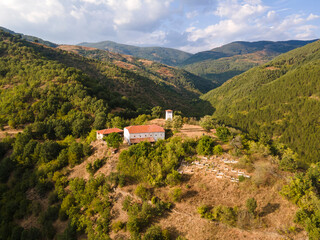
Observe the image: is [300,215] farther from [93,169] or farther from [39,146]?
[39,146]

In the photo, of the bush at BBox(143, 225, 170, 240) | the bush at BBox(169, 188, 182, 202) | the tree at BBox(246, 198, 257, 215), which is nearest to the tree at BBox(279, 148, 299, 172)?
the tree at BBox(246, 198, 257, 215)

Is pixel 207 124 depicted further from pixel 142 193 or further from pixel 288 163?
pixel 142 193

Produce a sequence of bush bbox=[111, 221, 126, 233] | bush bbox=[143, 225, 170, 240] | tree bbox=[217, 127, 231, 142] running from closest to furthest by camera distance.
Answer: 1. bush bbox=[143, 225, 170, 240]
2. bush bbox=[111, 221, 126, 233]
3. tree bbox=[217, 127, 231, 142]

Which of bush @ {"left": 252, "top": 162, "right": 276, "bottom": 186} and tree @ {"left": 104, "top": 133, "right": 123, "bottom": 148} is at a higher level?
tree @ {"left": 104, "top": 133, "right": 123, "bottom": 148}

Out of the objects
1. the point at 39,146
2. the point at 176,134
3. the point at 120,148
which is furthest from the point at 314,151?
the point at 39,146

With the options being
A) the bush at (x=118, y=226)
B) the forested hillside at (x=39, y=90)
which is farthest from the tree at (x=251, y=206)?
the forested hillside at (x=39, y=90)

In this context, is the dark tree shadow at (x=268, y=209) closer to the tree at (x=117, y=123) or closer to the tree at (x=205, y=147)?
the tree at (x=205, y=147)

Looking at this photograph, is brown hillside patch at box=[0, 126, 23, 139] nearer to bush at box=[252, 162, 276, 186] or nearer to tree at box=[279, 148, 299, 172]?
bush at box=[252, 162, 276, 186]
